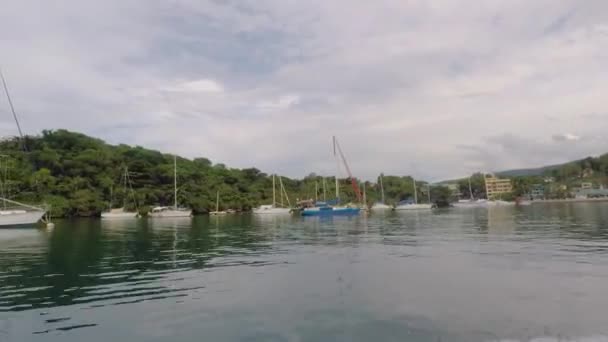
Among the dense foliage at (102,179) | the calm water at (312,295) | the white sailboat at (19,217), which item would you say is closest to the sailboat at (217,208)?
the dense foliage at (102,179)

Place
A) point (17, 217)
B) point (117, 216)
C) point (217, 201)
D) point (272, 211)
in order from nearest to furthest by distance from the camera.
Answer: point (17, 217), point (117, 216), point (272, 211), point (217, 201)

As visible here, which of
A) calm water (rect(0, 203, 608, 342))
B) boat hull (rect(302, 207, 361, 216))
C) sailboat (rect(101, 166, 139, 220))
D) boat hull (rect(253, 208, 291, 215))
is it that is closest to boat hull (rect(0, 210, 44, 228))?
calm water (rect(0, 203, 608, 342))

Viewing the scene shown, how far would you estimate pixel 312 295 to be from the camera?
15336 mm

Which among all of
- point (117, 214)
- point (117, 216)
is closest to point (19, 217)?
point (117, 216)

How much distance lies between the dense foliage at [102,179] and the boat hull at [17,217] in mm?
29201

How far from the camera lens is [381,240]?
114 feet

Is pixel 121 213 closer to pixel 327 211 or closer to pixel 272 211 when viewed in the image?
pixel 272 211

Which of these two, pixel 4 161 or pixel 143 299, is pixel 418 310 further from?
pixel 4 161

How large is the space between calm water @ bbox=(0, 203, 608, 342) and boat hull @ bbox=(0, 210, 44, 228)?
31995 millimetres

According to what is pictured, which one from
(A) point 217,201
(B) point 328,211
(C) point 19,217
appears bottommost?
(B) point 328,211

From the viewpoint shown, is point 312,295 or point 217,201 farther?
point 217,201

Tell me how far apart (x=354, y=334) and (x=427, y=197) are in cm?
17546

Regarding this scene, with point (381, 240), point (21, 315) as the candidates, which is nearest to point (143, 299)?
point (21, 315)

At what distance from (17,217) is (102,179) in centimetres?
4876
